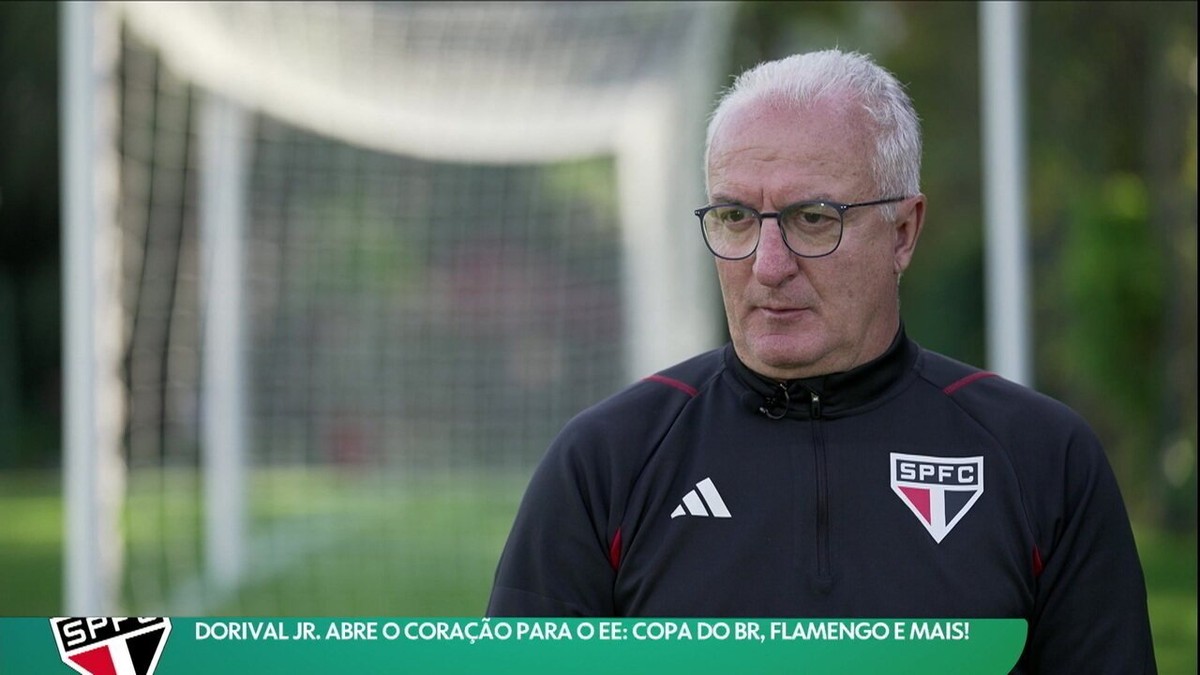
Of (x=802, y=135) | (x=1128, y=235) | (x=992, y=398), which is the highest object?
(x=1128, y=235)

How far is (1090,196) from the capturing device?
12500 millimetres

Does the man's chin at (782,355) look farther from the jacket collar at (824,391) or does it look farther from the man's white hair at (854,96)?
the man's white hair at (854,96)

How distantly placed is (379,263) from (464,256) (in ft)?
5.59

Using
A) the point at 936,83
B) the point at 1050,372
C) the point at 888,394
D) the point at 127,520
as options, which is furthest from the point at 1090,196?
the point at 888,394

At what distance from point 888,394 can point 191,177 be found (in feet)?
40.6

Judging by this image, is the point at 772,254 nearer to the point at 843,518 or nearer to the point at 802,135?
the point at 802,135

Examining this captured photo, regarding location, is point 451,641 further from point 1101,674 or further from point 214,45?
point 214,45

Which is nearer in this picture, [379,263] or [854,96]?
[854,96]

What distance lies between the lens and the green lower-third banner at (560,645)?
1.53m

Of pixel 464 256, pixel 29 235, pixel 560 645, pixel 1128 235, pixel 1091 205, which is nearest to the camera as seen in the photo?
pixel 560 645

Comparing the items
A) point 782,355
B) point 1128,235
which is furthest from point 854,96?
point 1128,235

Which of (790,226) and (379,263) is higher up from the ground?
(379,263)

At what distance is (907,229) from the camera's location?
2238mm

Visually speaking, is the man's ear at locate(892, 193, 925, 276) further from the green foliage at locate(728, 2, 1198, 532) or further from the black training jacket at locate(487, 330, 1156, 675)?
the green foliage at locate(728, 2, 1198, 532)
